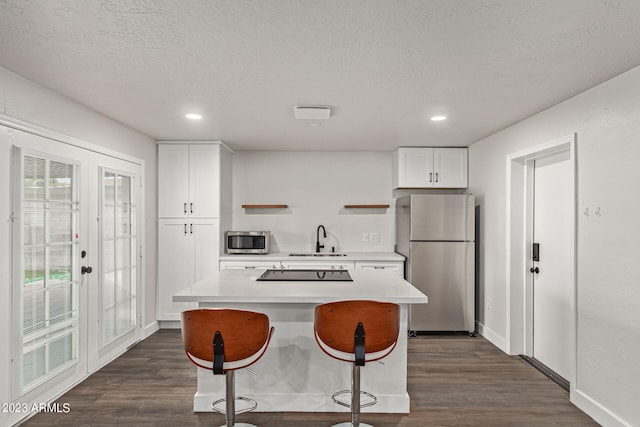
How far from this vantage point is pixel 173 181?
5098mm

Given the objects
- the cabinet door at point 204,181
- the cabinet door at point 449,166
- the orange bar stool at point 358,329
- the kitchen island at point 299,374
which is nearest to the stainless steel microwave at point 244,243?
the cabinet door at point 204,181

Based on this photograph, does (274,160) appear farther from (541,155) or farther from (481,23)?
(481,23)

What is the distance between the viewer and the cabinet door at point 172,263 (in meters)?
5.06

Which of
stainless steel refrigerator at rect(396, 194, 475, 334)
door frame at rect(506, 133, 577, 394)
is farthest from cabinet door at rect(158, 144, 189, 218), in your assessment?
door frame at rect(506, 133, 577, 394)

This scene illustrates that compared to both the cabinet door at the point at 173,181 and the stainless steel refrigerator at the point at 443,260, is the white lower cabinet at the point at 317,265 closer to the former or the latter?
the stainless steel refrigerator at the point at 443,260

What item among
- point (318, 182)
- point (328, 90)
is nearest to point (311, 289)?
point (328, 90)

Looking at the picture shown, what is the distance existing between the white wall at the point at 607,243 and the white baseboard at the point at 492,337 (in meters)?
1.18

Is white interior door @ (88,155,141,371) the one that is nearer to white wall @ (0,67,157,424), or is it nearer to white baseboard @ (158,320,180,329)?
white wall @ (0,67,157,424)

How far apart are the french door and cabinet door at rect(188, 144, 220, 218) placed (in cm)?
81

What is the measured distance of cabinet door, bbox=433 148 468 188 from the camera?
5.34 m

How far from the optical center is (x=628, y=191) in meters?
2.58

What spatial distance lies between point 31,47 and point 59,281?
1766 millimetres

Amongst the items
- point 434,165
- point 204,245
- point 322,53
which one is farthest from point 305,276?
point 434,165

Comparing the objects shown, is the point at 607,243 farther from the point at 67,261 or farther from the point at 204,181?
the point at 204,181
